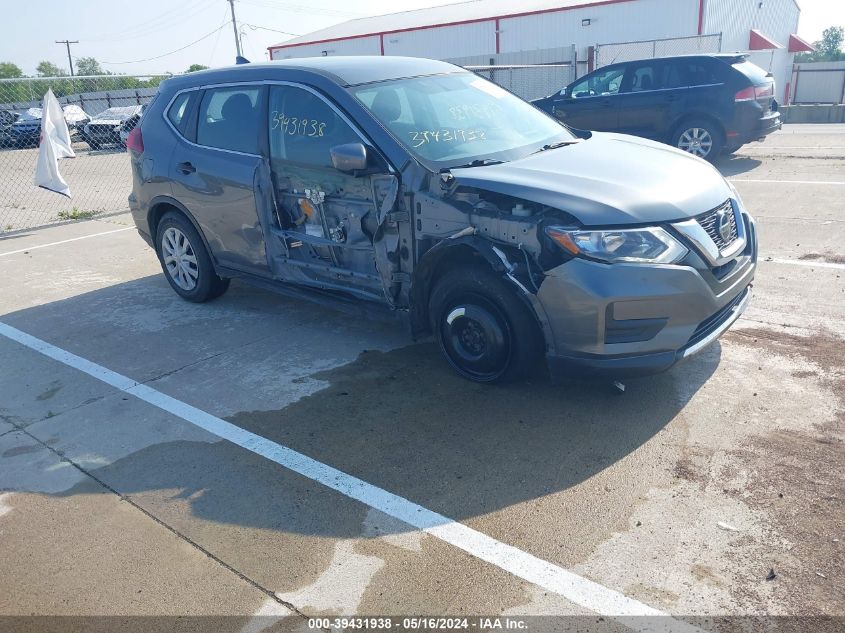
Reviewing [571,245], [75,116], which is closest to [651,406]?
[571,245]

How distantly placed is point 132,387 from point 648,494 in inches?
130

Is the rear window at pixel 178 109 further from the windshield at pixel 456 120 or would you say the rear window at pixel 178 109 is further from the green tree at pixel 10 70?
the green tree at pixel 10 70

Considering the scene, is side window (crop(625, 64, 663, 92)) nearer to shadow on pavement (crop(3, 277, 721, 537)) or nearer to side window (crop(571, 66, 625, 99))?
side window (crop(571, 66, 625, 99))

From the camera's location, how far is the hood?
12.1ft

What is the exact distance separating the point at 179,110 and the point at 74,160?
16558 millimetres

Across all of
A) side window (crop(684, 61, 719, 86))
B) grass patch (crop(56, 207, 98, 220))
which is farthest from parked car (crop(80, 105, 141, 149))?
side window (crop(684, 61, 719, 86))

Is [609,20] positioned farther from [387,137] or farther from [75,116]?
[387,137]

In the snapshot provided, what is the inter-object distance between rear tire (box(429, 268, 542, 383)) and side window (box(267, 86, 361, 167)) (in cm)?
118

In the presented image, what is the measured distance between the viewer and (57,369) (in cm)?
512

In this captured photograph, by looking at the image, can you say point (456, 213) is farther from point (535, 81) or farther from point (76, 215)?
point (535, 81)

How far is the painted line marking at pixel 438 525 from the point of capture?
2617mm

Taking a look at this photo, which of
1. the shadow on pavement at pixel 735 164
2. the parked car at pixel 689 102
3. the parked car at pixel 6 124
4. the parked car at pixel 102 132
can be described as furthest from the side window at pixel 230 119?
the parked car at pixel 6 124

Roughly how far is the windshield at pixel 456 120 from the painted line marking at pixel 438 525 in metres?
1.88

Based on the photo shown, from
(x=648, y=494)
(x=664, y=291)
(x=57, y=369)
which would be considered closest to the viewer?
(x=648, y=494)
